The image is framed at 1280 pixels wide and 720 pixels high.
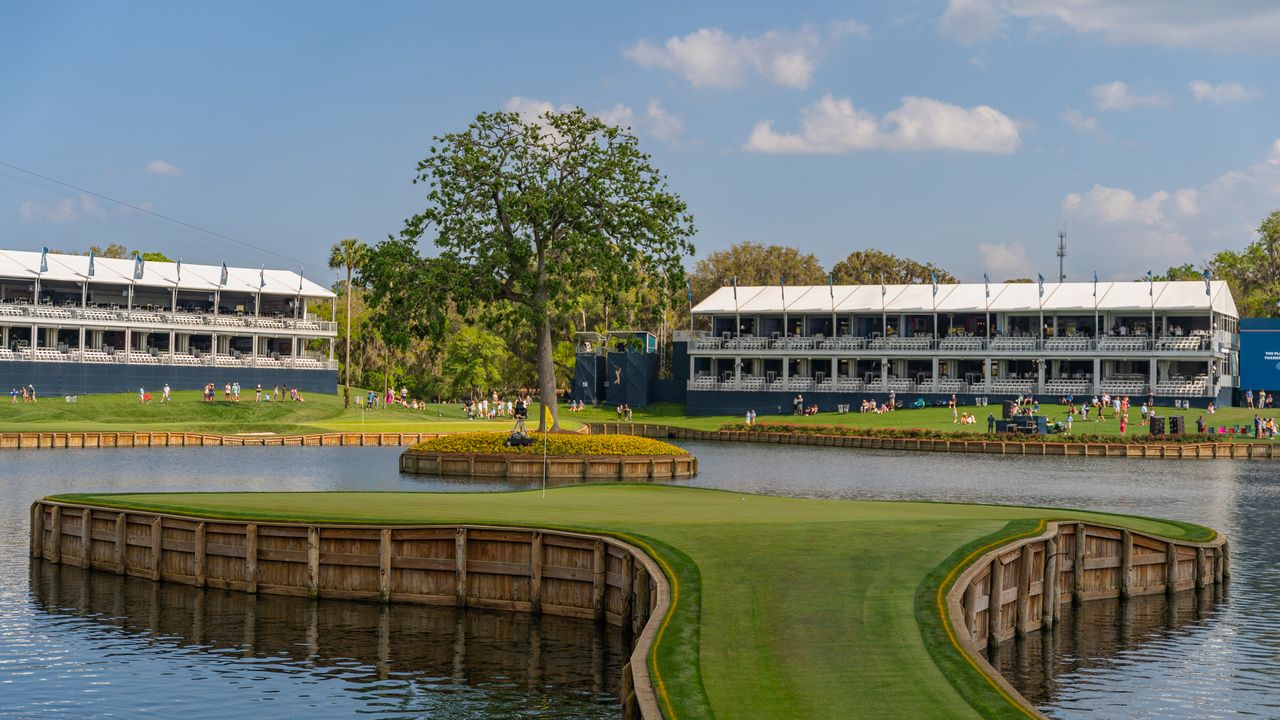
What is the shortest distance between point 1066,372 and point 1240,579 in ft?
257

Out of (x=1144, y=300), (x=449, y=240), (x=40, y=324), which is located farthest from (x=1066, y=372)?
(x=40, y=324)

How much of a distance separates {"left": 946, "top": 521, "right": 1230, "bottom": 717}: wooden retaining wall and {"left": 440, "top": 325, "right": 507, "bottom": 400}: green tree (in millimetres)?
94754

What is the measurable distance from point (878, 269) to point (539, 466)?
381 ft

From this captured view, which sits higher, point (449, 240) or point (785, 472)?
point (449, 240)

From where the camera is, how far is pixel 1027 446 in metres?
85.9

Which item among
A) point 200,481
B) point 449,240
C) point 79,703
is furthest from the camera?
→ point 449,240

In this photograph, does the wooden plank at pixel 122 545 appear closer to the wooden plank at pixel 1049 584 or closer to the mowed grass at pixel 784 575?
the mowed grass at pixel 784 575

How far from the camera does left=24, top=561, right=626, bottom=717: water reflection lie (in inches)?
841

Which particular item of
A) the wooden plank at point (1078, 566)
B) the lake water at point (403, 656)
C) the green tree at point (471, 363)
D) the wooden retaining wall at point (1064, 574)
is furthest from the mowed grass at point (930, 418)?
the wooden plank at point (1078, 566)

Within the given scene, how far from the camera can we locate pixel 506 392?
135 metres

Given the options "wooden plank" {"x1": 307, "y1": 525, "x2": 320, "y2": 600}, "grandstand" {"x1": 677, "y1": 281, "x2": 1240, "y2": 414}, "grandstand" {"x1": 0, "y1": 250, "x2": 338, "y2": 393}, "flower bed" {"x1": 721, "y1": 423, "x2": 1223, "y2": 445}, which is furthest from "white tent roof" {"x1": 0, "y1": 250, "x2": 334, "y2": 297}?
"wooden plank" {"x1": 307, "y1": 525, "x2": 320, "y2": 600}

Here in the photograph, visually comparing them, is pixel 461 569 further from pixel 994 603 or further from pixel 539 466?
pixel 539 466

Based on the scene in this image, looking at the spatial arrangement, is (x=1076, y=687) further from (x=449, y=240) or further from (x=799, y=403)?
(x=799, y=403)

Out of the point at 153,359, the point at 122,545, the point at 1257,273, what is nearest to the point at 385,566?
the point at 122,545
